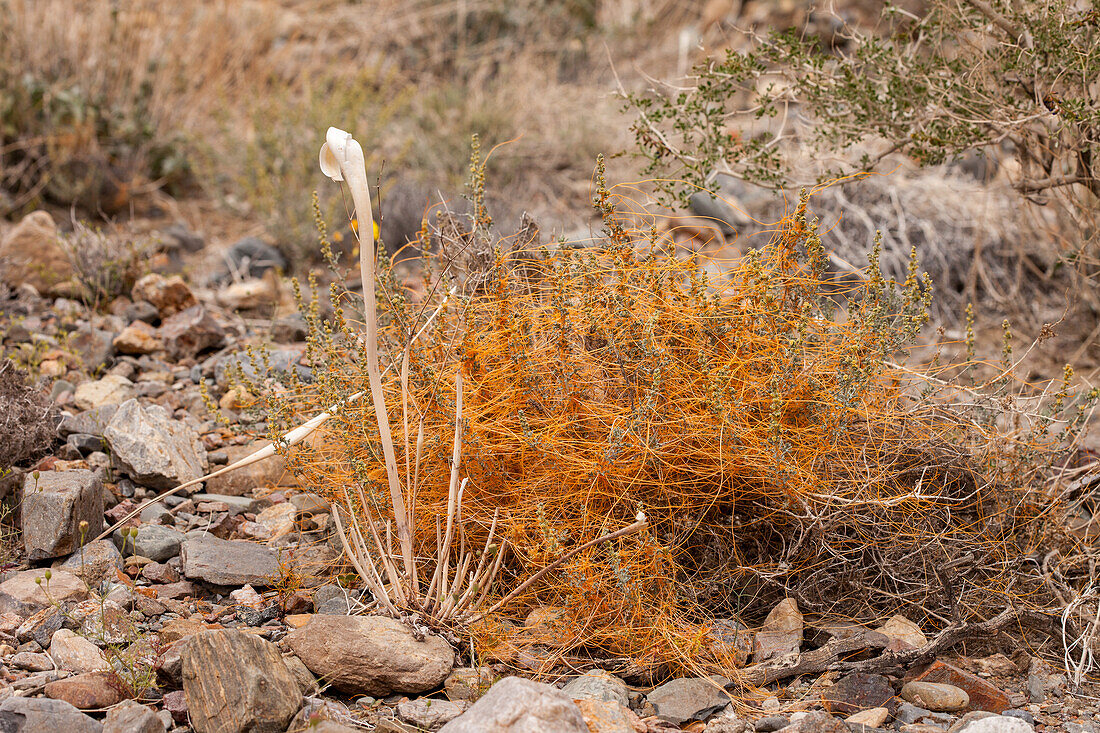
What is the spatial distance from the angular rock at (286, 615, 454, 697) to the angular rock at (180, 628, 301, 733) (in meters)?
0.12

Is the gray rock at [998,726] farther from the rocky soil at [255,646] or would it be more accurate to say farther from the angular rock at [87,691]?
the angular rock at [87,691]

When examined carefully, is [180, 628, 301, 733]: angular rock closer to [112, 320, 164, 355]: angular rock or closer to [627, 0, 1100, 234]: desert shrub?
[627, 0, 1100, 234]: desert shrub

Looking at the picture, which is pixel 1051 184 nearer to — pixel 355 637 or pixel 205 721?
pixel 355 637

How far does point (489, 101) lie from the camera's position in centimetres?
693

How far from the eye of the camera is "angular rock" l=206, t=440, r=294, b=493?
307 cm

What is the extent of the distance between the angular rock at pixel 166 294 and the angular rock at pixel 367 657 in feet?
8.41

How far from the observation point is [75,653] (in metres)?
2.13

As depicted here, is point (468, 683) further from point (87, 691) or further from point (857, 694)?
point (857, 694)

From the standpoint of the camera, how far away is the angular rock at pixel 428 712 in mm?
2021

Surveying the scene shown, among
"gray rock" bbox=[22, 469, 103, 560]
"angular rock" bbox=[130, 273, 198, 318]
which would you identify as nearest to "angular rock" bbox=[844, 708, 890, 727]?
"gray rock" bbox=[22, 469, 103, 560]

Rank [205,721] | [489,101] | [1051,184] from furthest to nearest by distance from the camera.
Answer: [489,101] < [1051,184] < [205,721]

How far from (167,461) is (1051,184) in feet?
10.1

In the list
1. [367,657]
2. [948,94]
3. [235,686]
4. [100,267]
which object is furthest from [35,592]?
[948,94]

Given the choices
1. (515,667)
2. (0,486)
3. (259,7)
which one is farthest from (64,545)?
(259,7)
